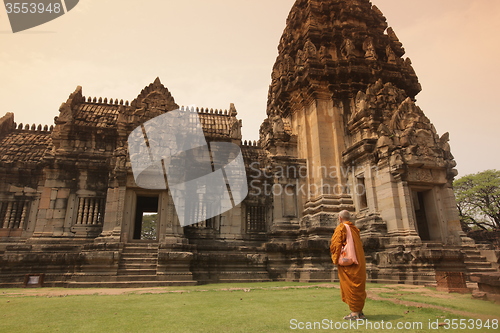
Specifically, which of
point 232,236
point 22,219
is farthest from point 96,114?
point 232,236

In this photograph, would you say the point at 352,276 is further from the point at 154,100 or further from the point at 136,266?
the point at 154,100

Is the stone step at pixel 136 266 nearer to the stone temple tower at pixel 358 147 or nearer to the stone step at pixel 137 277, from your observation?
the stone step at pixel 137 277

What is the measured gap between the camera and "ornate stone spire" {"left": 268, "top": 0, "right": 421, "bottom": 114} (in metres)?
16.0

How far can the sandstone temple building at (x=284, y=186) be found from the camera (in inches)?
464

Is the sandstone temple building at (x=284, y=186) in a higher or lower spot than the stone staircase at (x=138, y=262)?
higher

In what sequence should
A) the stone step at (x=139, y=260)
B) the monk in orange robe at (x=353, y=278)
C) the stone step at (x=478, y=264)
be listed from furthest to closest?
the stone step at (x=139, y=260) → the stone step at (x=478, y=264) → the monk in orange robe at (x=353, y=278)

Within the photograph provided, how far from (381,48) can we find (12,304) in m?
19.2

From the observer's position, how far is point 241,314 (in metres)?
5.64

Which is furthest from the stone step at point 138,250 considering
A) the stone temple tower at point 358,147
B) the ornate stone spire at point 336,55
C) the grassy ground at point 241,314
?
the ornate stone spire at point 336,55

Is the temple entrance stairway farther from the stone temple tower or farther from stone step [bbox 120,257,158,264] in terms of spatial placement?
the stone temple tower

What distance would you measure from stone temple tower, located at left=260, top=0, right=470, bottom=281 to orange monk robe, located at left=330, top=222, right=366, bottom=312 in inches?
260

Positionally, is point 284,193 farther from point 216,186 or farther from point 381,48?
point 381,48

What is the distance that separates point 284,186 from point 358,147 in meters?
4.02

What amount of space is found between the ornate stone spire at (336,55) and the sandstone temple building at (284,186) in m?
0.08
